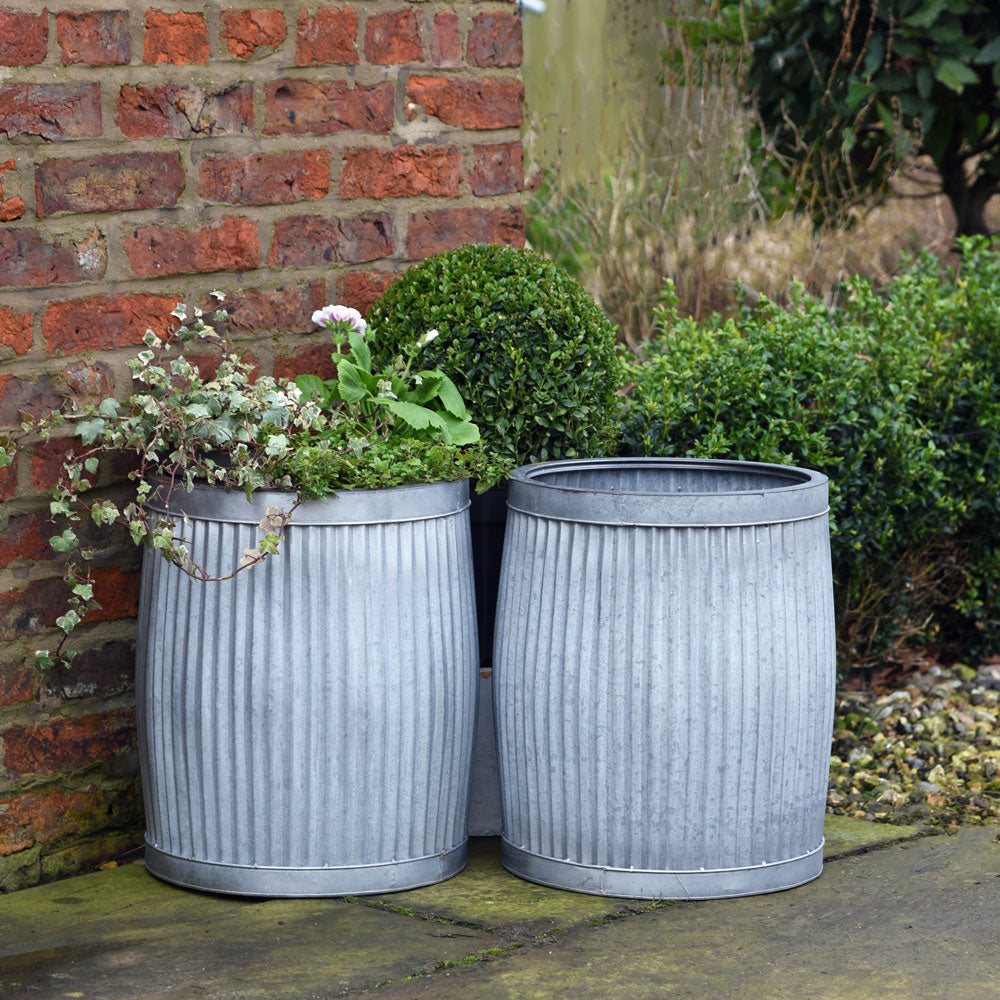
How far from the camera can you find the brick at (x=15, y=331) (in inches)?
119

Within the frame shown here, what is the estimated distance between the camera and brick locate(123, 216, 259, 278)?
10.6 ft

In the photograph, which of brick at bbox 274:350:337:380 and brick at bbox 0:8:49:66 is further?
brick at bbox 274:350:337:380

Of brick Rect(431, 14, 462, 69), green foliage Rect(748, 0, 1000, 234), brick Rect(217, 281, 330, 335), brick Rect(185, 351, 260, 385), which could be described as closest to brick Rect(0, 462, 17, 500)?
brick Rect(185, 351, 260, 385)

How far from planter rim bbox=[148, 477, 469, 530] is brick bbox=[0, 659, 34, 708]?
18.5 inches

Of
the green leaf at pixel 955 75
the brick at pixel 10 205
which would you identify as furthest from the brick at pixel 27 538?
the green leaf at pixel 955 75

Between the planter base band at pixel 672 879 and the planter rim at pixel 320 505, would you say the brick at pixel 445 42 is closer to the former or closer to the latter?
the planter rim at pixel 320 505

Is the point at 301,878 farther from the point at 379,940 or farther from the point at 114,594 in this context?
the point at 114,594

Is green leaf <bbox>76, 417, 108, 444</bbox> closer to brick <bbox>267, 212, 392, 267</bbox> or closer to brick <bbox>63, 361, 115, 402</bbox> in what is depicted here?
brick <bbox>63, 361, 115, 402</bbox>

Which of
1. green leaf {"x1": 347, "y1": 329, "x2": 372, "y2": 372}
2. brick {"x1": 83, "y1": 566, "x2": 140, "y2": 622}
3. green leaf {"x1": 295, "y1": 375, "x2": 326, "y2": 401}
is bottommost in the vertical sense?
brick {"x1": 83, "y1": 566, "x2": 140, "y2": 622}

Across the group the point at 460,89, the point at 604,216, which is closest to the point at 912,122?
the point at 604,216

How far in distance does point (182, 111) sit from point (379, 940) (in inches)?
67.6

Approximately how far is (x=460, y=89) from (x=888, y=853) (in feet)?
6.49

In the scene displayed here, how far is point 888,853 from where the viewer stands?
3.26 metres

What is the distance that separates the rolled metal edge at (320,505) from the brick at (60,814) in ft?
2.27
